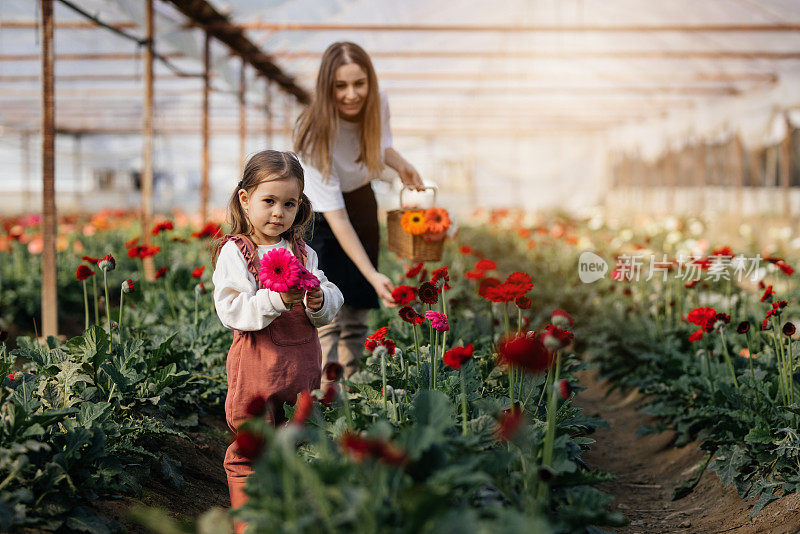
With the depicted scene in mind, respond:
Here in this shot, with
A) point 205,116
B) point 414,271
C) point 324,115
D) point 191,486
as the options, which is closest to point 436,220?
point 414,271

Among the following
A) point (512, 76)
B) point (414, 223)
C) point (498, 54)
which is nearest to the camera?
point (414, 223)

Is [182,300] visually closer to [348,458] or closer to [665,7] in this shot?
[348,458]

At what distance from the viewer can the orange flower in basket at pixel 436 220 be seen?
3044mm

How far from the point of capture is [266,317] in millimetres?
2018

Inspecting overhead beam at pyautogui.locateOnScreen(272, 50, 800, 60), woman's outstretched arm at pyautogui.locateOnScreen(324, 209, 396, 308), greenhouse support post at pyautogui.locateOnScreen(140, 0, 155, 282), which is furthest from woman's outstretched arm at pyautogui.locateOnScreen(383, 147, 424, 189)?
overhead beam at pyautogui.locateOnScreen(272, 50, 800, 60)

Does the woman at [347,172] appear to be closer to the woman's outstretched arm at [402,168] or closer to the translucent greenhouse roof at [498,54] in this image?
the woman's outstretched arm at [402,168]

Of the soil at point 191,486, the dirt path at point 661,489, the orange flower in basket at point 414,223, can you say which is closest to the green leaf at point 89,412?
the soil at point 191,486

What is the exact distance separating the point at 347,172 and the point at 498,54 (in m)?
8.38

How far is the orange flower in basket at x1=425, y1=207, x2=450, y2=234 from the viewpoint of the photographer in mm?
3044

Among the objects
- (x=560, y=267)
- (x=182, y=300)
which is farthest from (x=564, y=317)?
(x=560, y=267)

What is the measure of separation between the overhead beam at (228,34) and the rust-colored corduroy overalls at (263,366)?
525 cm

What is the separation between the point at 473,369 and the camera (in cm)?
239

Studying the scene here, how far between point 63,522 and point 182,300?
7.36ft

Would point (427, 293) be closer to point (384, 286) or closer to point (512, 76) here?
point (384, 286)
